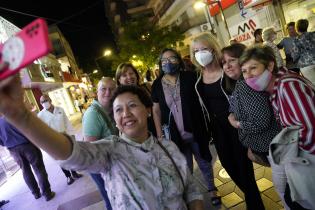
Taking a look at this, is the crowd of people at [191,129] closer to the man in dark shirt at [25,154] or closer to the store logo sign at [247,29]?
the man in dark shirt at [25,154]

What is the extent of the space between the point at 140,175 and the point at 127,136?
1.05ft

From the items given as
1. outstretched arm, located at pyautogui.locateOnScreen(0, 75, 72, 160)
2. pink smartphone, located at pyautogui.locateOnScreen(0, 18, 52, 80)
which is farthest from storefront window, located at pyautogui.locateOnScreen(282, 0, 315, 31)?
pink smartphone, located at pyautogui.locateOnScreen(0, 18, 52, 80)

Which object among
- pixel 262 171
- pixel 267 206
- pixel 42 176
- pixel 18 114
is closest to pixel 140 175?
pixel 18 114

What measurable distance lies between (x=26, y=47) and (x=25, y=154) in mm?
6052

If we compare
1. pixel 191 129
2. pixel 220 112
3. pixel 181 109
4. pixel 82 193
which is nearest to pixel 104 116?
pixel 181 109

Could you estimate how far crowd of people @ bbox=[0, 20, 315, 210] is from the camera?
5.97ft

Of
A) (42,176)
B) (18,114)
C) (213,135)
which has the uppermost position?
(18,114)

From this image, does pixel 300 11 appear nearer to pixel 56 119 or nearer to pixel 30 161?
pixel 56 119

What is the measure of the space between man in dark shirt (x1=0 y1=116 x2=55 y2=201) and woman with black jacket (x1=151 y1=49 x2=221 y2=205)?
358cm

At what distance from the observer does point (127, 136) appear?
209 centimetres

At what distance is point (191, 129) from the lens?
3.85 meters

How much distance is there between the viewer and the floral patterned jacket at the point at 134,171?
1.83 m

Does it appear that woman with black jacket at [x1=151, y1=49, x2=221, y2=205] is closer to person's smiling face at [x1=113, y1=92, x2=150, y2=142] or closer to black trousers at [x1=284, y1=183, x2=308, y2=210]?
black trousers at [x1=284, y1=183, x2=308, y2=210]

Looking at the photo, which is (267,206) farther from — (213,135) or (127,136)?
(127,136)
